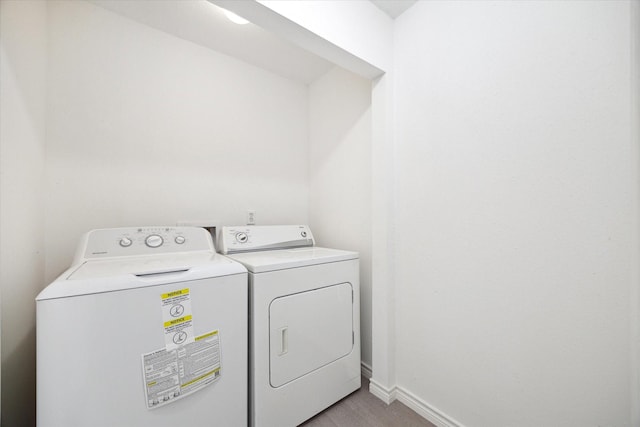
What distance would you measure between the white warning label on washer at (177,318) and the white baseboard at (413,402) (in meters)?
1.17

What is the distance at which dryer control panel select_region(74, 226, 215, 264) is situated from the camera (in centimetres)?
117

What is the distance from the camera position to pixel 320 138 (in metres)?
2.20

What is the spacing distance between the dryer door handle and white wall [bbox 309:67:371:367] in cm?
70

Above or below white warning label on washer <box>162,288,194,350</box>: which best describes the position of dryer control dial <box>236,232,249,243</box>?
above

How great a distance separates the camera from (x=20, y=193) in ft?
3.35

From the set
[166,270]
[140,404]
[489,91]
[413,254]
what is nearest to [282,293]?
[166,270]

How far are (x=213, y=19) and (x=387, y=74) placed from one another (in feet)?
3.77

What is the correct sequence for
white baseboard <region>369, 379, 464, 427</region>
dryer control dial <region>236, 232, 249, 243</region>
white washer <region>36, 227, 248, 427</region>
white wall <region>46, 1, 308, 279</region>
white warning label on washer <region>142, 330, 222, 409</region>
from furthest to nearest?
dryer control dial <region>236, 232, 249, 243</region>, white wall <region>46, 1, 308, 279</region>, white baseboard <region>369, 379, 464, 427</region>, white warning label on washer <region>142, 330, 222, 409</region>, white washer <region>36, 227, 248, 427</region>

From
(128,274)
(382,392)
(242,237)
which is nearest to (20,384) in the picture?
(128,274)

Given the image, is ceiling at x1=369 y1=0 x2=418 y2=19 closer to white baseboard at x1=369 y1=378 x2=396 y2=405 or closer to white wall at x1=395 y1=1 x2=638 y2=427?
white wall at x1=395 y1=1 x2=638 y2=427

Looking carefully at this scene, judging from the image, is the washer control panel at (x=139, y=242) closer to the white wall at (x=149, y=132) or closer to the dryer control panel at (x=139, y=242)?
the dryer control panel at (x=139, y=242)

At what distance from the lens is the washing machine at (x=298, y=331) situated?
1.15 m

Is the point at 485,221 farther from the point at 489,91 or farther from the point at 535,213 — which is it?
the point at 489,91

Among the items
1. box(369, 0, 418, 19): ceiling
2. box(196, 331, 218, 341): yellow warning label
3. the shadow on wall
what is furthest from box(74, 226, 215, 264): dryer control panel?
box(369, 0, 418, 19): ceiling
